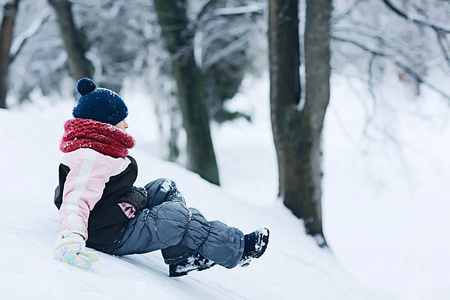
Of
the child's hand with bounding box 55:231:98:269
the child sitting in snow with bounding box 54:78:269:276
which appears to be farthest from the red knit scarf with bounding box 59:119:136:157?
the child's hand with bounding box 55:231:98:269

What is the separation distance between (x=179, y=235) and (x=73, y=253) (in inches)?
27.7

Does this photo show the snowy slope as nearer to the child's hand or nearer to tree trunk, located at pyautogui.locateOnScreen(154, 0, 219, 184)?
the child's hand

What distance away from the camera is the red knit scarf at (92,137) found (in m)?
2.50

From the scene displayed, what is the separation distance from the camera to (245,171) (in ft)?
47.1

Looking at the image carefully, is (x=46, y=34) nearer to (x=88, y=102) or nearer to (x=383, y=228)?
(x=383, y=228)

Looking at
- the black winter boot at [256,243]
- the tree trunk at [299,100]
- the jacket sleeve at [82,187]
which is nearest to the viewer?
the jacket sleeve at [82,187]

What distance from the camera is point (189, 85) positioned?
25.1 ft

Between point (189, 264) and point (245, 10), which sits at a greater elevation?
point (245, 10)

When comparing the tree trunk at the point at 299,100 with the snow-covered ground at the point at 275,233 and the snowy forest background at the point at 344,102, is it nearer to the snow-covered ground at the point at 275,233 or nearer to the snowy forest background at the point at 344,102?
the snowy forest background at the point at 344,102

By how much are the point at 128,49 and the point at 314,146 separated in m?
11.2

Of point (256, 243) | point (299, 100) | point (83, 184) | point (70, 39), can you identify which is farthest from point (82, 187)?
point (70, 39)

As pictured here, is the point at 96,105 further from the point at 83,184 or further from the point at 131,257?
the point at 131,257

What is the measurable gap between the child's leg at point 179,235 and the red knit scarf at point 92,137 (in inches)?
16.2

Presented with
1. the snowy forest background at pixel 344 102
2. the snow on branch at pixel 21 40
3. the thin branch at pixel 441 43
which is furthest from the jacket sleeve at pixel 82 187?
the snow on branch at pixel 21 40
